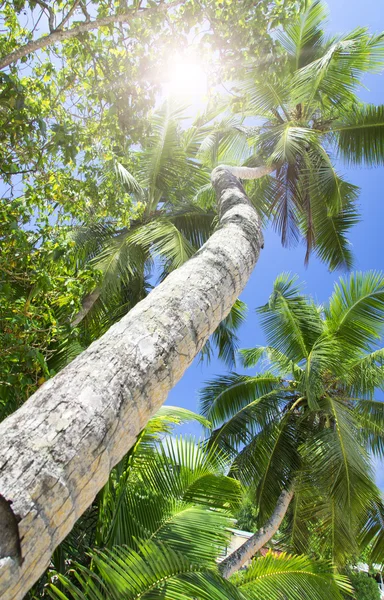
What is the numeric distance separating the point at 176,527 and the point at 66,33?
440 cm

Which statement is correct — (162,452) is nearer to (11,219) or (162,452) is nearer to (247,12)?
(11,219)

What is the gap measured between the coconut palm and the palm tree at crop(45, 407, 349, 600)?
5.86 metres

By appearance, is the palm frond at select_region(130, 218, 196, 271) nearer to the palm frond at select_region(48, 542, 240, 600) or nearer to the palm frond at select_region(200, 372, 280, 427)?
the palm frond at select_region(200, 372, 280, 427)

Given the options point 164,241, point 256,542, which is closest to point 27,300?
point 164,241

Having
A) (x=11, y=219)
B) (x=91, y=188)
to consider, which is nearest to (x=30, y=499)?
(x=11, y=219)

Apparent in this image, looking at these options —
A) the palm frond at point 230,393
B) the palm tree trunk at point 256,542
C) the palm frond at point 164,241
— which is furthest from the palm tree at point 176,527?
A: the palm frond at point 230,393

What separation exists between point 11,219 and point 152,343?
2.98 meters

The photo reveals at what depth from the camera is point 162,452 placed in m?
4.78

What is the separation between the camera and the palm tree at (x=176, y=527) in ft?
9.73

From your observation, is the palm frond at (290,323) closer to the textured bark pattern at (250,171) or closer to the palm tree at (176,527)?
the textured bark pattern at (250,171)

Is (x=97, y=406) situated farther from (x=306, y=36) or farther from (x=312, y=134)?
(x=306, y=36)


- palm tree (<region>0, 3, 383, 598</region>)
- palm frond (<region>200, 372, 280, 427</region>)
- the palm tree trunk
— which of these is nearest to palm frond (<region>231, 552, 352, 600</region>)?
the palm tree trunk

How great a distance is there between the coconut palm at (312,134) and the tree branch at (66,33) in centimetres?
420

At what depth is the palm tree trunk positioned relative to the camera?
7.67 meters
